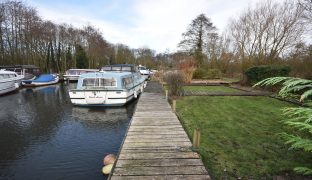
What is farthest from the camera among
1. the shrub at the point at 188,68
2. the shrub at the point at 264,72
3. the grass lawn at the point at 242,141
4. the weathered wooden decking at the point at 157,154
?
the shrub at the point at 188,68

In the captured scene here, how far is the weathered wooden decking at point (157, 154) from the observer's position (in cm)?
475

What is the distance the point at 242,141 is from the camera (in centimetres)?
701

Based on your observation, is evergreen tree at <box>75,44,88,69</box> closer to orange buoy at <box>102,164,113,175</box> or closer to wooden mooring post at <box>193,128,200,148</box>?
orange buoy at <box>102,164,113,175</box>

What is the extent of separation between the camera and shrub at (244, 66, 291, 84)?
1764 cm

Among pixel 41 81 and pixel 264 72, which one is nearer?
pixel 264 72

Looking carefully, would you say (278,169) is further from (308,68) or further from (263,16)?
(263,16)

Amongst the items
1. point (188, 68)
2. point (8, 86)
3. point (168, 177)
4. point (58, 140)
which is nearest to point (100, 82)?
point (58, 140)

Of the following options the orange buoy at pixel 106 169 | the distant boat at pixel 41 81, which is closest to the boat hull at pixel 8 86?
the distant boat at pixel 41 81

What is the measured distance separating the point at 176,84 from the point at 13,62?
3049 centimetres

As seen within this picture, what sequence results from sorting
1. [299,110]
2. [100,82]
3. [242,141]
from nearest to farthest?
[299,110] → [242,141] → [100,82]

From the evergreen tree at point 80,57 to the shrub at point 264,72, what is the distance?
36.9 m

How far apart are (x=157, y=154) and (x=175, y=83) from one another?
10.2 metres

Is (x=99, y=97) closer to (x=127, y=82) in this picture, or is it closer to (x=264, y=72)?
(x=127, y=82)

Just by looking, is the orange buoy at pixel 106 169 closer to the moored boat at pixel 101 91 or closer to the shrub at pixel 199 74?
the moored boat at pixel 101 91
